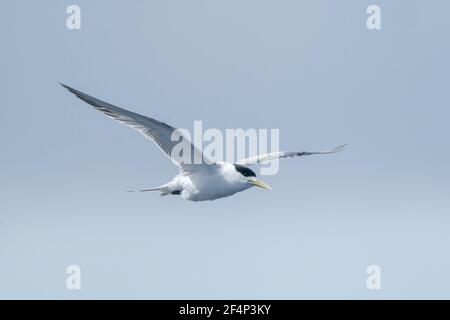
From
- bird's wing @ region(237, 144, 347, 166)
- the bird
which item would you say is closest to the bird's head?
the bird

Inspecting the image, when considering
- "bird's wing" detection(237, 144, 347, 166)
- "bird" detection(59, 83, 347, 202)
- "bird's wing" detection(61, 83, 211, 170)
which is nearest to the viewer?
"bird's wing" detection(61, 83, 211, 170)

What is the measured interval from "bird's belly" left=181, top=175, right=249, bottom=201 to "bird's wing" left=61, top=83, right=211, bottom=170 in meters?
0.32

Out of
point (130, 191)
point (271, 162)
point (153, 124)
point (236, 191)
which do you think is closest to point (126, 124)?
point (153, 124)

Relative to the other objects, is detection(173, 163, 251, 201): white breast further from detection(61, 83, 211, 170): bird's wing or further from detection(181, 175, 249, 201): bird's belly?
detection(61, 83, 211, 170): bird's wing

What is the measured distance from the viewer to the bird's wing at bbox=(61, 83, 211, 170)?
38.4ft

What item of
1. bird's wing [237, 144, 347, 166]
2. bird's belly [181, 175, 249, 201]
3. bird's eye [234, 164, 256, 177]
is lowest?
bird's belly [181, 175, 249, 201]

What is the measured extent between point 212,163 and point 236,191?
72 centimetres

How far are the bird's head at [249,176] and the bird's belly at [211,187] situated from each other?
0.13 meters

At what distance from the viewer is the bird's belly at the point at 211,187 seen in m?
12.7

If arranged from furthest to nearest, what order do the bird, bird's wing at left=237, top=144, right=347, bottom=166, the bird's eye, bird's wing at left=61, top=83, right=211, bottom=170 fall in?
bird's wing at left=237, top=144, right=347, bottom=166 → the bird's eye → the bird → bird's wing at left=61, top=83, right=211, bottom=170

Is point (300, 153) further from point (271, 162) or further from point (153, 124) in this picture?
point (153, 124)

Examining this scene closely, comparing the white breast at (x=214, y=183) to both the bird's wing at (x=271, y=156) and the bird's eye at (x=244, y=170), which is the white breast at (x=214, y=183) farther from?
the bird's wing at (x=271, y=156)

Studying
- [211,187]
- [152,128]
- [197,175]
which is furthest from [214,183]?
[152,128]

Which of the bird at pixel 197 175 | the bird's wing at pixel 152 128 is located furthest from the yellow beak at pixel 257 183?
the bird's wing at pixel 152 128
